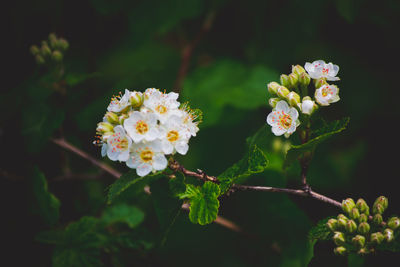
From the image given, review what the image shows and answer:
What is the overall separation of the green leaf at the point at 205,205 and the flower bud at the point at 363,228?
582mm

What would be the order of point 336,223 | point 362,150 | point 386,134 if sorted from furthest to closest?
point 362,150 → point 386,134 → point 336,223

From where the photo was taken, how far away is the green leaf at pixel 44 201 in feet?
6.57

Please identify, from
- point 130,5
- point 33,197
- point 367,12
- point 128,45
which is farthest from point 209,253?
point 367,12

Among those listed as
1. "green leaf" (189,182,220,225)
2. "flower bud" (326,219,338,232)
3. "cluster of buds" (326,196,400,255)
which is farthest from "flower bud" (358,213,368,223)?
"green leaf" (189,182,220,225)

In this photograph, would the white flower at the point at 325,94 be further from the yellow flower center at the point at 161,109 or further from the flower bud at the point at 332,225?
the yellow flower center at the point at 161,109

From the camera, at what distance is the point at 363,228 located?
1.49 m

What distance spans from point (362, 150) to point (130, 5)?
266 cm

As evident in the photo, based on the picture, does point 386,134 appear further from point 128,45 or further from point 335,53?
point 128,45

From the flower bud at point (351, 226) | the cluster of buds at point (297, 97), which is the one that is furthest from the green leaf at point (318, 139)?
the flower bud at point (351, 226)

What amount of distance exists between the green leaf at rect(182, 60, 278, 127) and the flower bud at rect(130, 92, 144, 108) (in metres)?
1.15

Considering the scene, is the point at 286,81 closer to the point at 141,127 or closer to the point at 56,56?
the point at 141,127

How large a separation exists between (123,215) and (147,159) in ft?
2.99

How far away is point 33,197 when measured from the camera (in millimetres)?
2227

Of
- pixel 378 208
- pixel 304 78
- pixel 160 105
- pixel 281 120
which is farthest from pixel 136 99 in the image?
pixel 378 208
